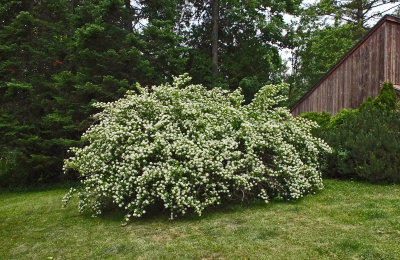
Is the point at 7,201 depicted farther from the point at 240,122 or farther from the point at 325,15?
the point at 325,15

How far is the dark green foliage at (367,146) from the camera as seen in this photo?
7254 mm

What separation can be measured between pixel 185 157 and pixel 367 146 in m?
4.66

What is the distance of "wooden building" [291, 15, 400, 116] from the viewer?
12023mm

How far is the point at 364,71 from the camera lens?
13.1m

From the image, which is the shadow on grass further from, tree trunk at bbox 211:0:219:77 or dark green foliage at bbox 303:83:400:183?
tree trunk at bbox 211:0:219:77

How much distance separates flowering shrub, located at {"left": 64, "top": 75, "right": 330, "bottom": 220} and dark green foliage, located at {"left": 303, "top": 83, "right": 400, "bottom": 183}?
119 cm

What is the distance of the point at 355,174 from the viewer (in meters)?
8.23

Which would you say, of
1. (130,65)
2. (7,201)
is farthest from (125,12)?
(7,201)

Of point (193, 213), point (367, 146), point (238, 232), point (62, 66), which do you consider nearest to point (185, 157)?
point (193, 213)

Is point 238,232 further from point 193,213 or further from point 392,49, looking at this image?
point 392,49

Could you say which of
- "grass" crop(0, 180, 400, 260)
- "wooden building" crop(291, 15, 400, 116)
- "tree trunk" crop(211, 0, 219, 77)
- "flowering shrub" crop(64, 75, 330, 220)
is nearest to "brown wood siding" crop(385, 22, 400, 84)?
"wooden building" crop(291, 15, 400, 116)

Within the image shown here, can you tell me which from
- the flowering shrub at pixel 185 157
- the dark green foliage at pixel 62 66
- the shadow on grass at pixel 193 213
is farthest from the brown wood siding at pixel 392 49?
the shadow on grass at pixel 193 213

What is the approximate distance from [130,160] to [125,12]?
8.95 m

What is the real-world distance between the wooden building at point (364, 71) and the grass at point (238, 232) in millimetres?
6943
